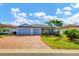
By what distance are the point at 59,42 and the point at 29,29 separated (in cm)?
80

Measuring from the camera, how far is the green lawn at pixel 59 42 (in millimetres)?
7332

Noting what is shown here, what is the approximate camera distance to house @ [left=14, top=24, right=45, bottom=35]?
7.37m

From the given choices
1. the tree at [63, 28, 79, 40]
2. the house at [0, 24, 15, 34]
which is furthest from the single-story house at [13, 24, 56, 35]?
the tree at [63, 28, 79, 40]

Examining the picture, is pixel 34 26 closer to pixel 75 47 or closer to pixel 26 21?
pixel 26 21

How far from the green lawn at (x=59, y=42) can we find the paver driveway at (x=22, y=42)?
0.42ft

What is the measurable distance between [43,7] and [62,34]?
81 centimetres

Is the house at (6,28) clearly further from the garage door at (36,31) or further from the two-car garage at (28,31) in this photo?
the garage door at (36,31)

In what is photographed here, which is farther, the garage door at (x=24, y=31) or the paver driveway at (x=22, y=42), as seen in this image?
the garage door at (x=24, y=31)

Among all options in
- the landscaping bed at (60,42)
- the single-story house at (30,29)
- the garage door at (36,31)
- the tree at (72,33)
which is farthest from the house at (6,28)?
the tree at (72,33)

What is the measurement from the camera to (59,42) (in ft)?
24.2

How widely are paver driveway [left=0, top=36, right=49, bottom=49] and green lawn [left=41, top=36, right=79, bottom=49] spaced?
0.42 feet

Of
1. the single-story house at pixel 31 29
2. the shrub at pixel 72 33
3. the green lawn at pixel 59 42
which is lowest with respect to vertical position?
the green lawn at pixel 59 42

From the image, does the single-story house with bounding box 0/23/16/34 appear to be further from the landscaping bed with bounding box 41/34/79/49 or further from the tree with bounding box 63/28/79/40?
the tree with bounding box 63/28/79/40

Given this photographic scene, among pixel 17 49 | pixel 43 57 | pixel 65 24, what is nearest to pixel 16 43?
pixel 17 49
